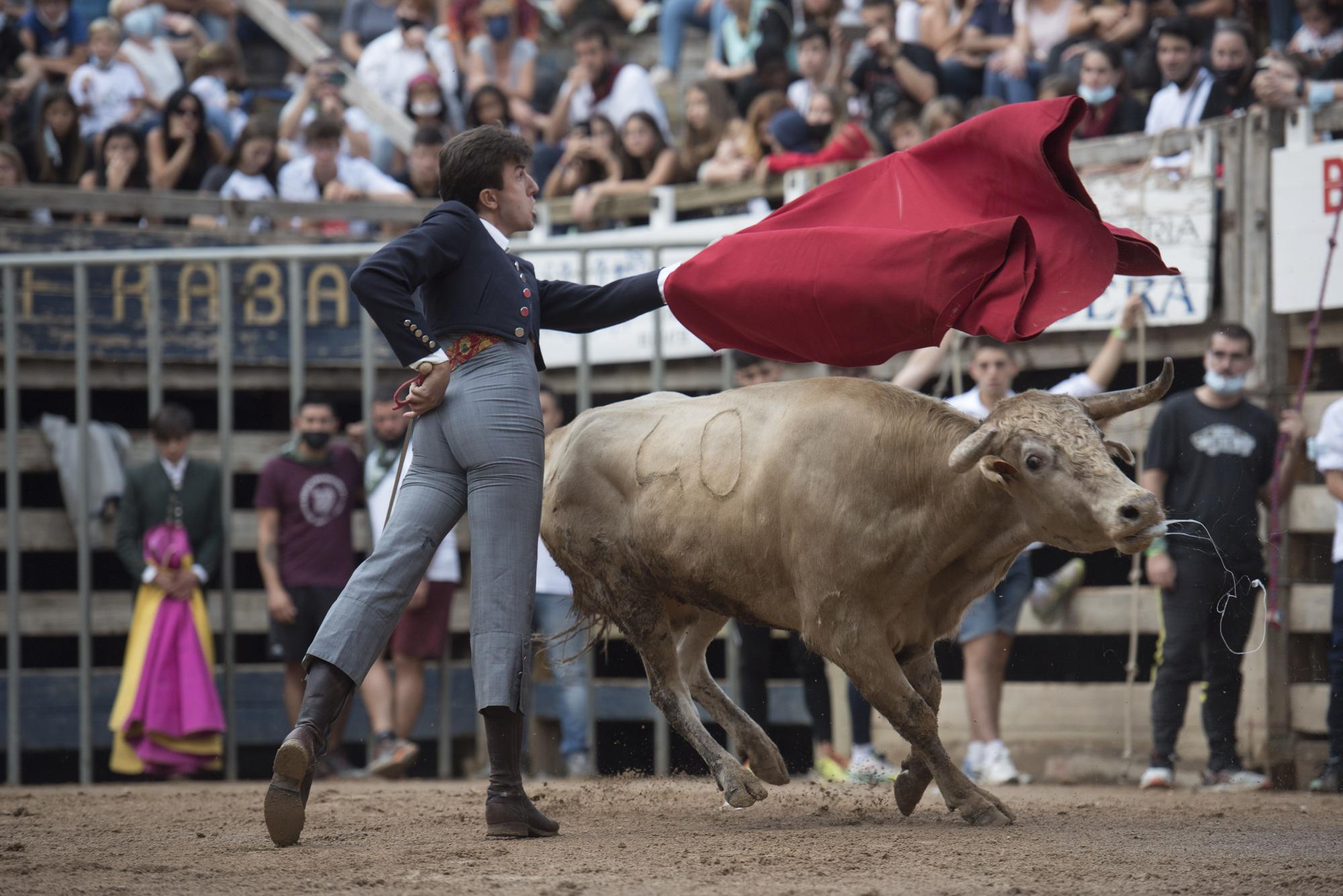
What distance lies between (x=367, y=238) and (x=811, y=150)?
2.82m

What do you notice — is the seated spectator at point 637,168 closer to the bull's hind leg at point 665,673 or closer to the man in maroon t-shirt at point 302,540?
the man in maroon t-shirt at point 302,540

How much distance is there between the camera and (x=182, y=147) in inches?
424

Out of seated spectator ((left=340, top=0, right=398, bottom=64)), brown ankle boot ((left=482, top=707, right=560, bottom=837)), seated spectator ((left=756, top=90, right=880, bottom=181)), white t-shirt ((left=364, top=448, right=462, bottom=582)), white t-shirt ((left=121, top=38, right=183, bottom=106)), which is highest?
seated spectator ((left=340, top=0, right=398, bottom=64))

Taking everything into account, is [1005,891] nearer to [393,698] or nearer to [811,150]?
[393,698]

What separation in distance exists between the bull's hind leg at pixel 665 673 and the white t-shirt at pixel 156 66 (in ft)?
25.1

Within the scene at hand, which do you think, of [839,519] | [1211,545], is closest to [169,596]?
[839,519]

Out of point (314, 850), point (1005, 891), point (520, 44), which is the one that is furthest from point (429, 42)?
Answer: point (1005, 891)

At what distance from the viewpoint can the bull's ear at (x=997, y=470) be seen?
4.80 metres

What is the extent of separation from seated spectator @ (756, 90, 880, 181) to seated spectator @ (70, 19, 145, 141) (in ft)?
15.9

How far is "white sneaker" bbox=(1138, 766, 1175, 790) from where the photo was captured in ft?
22.9

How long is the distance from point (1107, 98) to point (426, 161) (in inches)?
183

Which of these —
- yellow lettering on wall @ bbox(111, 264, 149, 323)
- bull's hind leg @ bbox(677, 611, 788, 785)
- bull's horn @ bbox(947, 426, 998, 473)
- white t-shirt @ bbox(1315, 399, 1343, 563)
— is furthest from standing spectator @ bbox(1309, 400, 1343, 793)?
yellow lettering on wall @ bbox(111, 264, 149, 323)

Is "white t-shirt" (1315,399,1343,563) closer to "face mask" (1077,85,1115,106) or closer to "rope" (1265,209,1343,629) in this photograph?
"rope" (1265,209,1343,629)

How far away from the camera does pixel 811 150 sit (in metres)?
9.58
